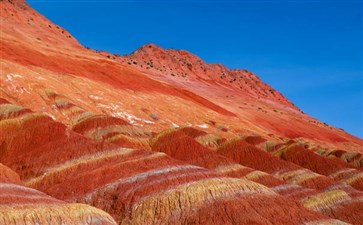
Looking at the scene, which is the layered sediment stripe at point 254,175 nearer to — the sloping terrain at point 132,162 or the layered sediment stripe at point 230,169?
the sloping terrain at point 132,162

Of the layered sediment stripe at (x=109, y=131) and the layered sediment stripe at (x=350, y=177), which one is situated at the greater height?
the layered sediment stripe at (x=350, y=177)

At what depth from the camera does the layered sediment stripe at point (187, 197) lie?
1142 inches

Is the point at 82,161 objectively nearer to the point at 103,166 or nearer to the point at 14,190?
the point at 103,166

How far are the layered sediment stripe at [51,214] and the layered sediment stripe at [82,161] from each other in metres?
12.8

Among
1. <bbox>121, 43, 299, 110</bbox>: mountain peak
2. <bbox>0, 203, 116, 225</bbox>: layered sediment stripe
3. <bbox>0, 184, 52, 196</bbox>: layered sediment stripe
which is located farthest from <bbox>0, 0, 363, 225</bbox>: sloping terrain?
<bbox>121, 43, 299, 110</bbox>: mountain peak

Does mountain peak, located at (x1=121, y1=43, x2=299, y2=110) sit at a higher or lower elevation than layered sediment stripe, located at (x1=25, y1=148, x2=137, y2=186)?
higher

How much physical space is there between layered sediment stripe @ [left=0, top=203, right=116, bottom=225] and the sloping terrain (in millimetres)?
51

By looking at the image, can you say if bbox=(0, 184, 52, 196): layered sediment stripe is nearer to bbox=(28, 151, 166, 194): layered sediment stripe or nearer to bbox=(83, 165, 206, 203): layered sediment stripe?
bbox=(83, 165, 206, 203): layered sediment stripe

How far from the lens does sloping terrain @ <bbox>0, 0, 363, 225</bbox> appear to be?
28.8 metres

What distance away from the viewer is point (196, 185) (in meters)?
30.4

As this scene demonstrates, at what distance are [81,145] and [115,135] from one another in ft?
26.9

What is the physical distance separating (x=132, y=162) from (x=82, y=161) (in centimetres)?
438

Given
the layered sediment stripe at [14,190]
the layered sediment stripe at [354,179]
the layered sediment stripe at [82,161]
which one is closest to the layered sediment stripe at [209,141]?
the layered sediment stripe at [354,179]

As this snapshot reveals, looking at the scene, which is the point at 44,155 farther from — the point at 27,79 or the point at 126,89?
the point at 126,89
